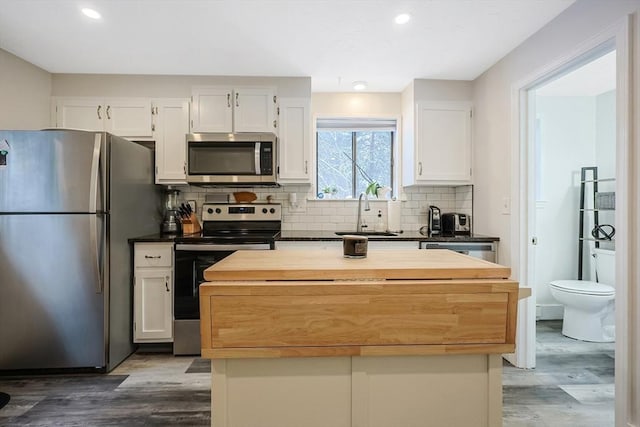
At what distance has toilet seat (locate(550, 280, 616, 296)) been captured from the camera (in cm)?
293

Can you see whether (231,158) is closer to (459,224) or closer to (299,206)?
(299,206)

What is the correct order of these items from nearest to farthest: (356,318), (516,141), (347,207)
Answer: (356,318) → (516,141) → (347,207)

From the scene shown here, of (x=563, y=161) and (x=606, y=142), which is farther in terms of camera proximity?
(x=563, y=161)

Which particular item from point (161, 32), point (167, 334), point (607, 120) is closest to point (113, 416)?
point (167, 334)

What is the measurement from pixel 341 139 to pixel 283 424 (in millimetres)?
2976

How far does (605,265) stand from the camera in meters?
3.33

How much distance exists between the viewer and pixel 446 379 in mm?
1293

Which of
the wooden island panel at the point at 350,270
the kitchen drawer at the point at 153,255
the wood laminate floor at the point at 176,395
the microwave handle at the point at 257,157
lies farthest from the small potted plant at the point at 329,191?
the wooden island panel at the point at 350,270

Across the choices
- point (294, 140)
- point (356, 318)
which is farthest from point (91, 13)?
point (356, 318)

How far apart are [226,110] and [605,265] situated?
12.8ft

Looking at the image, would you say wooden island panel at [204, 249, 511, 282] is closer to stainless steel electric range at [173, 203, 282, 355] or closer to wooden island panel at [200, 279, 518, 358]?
wooden island panel at [200, 279, 518, 358]

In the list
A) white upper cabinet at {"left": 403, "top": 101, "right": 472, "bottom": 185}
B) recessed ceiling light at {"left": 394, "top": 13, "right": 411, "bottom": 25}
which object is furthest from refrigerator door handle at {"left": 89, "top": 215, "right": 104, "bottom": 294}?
white upper cabinet at {"left": 403, "top": 101, "right": 472, "bottom": 185}

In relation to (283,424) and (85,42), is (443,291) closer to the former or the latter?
→ (283,424)

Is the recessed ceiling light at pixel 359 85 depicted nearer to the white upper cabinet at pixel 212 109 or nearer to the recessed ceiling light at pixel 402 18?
the recessed ceiling light at pixel 402 18
